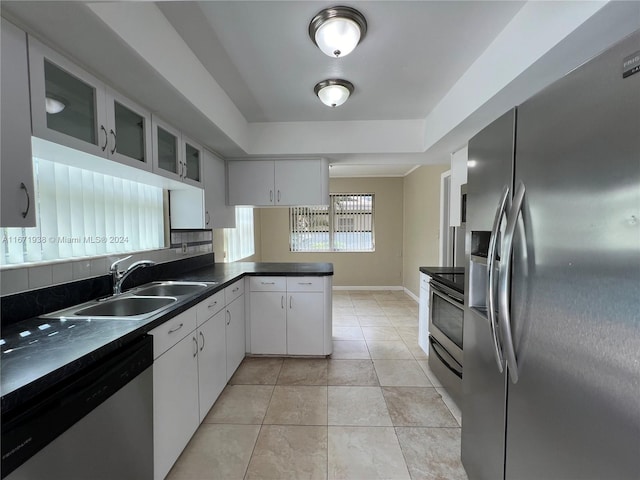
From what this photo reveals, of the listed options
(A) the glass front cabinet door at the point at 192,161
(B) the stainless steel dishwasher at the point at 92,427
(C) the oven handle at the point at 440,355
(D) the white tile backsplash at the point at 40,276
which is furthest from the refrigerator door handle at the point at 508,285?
(A) the glass front cabinet door at the point at 192,161

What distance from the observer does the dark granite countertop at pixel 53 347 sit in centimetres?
79

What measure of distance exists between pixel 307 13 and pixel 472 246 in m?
1.52

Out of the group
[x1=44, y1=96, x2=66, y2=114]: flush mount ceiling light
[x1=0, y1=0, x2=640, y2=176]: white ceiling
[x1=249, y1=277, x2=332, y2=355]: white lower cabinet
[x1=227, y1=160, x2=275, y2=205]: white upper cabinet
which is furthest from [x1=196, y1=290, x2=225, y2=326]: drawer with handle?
[x1=227, y1=160, x2=275, y2=205]: white upper cabinet

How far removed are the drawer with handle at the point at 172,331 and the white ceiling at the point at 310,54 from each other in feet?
4.36

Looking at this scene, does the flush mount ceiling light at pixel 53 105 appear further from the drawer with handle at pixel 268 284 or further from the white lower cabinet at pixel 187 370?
the drawer with handle at pixel 268 284

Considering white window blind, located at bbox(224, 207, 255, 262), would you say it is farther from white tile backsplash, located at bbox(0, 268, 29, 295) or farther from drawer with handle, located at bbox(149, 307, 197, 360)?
white tile backsplash, located at bbox(0, 268, 29, 295)

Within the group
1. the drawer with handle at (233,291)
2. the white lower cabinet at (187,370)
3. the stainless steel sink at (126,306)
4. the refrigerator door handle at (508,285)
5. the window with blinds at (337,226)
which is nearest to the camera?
the refrigerator door handle at (508,285)

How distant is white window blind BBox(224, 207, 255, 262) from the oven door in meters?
2.76

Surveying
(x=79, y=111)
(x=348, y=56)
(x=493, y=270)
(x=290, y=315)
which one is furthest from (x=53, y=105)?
(x=290, y=315)

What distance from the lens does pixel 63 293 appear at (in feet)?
4.93

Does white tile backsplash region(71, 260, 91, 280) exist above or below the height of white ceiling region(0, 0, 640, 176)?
below

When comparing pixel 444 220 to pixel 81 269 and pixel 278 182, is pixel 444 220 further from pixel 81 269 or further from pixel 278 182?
pixel 81 269

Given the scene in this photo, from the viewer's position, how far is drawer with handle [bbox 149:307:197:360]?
4.41 feet

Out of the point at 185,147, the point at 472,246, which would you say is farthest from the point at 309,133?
the point at 472,246
